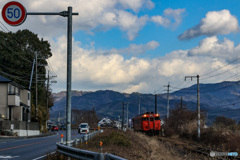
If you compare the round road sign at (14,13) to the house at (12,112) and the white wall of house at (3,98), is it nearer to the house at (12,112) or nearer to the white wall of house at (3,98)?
the house at (12,112)

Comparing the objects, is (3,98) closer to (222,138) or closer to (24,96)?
(24,96)

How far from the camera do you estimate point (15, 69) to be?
66.1 metres

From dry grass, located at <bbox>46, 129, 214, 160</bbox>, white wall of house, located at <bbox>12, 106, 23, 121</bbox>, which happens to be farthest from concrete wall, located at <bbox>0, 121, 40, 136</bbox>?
dry grass, located at <bbox>46, 129, 214, 160</bbox>

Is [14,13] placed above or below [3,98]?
above

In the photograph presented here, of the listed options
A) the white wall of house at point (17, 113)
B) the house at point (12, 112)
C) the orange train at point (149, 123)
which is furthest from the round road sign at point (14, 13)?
the white wall of house at point (17, 113)

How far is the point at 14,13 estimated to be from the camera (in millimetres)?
13219

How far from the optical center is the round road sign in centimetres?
1301

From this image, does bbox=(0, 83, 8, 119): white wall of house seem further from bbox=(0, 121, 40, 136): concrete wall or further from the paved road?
the paved road

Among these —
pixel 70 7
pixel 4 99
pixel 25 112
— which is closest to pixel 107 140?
pixel 70 7

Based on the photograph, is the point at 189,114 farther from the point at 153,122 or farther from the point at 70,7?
the point at 70,7

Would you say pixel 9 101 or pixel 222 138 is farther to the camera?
pixel 9 101

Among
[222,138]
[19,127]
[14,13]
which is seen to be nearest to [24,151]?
[14,13]

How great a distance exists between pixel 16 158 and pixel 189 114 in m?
45.6

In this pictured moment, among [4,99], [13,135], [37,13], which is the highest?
[37,13]
